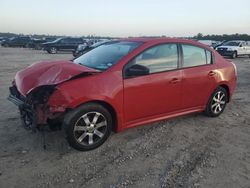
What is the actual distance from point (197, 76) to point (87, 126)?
2431 millimetres

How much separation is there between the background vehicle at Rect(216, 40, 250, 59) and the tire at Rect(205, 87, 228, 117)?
22781 mm

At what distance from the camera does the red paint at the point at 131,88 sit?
440 cm

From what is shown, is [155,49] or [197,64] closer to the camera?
[155,49]

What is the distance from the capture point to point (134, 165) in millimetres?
4207

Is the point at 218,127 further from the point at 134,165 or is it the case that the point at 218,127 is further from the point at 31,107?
the point at 31,107

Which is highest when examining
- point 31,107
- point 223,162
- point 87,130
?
point 31,107

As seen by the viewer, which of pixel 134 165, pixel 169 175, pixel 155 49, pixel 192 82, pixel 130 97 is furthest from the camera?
pixel 192 82

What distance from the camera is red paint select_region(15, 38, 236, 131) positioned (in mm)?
4398

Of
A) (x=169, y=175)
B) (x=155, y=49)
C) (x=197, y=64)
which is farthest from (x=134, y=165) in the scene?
(x=197, y=64)

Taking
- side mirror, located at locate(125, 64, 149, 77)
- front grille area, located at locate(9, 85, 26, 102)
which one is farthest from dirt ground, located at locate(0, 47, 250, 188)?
side mirror, located at locate(125, 64, 149, 77)

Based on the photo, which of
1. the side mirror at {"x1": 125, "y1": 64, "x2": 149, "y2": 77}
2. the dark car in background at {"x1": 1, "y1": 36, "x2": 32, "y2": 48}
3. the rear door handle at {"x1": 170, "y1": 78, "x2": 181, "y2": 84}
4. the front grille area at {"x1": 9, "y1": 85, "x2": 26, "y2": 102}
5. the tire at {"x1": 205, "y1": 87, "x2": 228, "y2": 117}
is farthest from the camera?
the dark car in background at {"x1": 1, "y1": 36, "x2": 32, "y2": 48}

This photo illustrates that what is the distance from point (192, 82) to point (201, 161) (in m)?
1.80

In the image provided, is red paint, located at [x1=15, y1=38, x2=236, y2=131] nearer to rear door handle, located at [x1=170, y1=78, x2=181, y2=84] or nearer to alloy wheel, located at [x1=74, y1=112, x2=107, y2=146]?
rear door handle, located at [x1=170, y1=78, x2=181, y2=84]

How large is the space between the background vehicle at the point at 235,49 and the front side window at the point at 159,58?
24.0 m
